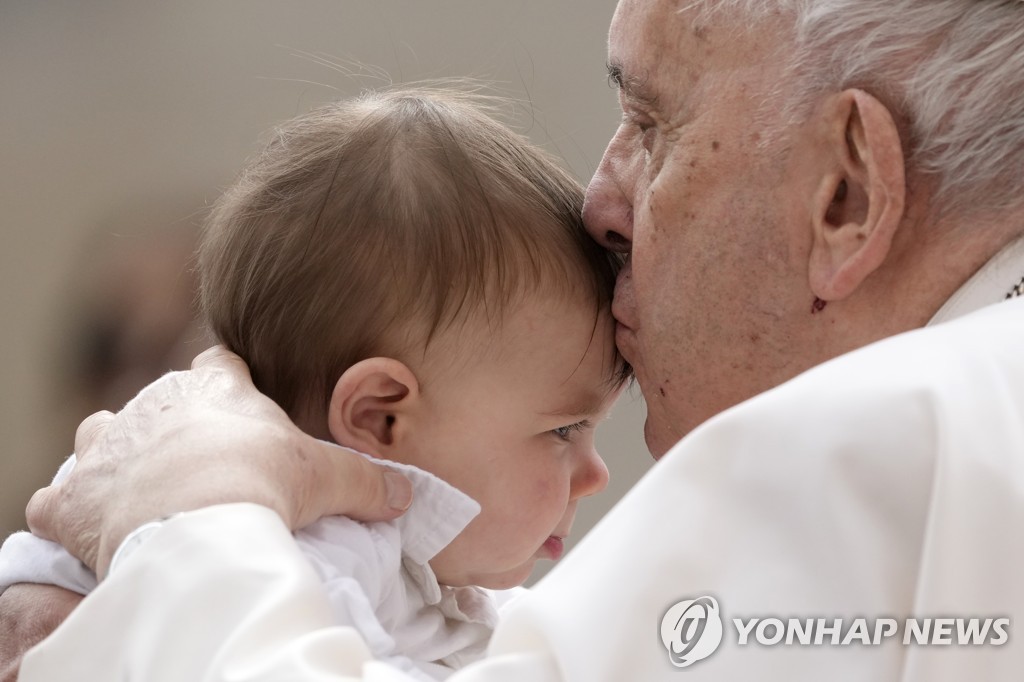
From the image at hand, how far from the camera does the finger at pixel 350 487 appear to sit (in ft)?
5.18

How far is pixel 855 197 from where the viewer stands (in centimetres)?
163

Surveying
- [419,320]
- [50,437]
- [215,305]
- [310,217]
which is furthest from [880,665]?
[50,437]

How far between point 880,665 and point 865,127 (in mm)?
746

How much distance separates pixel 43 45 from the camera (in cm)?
489

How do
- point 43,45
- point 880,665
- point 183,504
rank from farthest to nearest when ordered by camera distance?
point 43,45 < point 183,504 < point 880,665

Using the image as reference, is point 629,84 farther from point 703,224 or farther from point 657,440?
point 657,440

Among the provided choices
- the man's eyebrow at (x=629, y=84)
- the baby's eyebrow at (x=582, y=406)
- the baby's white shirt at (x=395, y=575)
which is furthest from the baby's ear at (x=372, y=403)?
the man's eyebrow at (x=629, y=84)

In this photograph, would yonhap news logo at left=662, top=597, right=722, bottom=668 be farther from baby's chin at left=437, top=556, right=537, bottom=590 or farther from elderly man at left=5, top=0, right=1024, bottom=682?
baby's chin at left=437, top=556, right=537, bottom=590

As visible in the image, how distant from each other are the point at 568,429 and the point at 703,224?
1.40ft

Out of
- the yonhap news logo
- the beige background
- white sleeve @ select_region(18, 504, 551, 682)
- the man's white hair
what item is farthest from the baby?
the beige background

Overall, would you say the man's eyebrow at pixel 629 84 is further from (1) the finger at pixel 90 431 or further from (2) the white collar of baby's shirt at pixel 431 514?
(1) the finger at pixel 90 431

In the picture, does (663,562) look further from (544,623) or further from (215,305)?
(215,305)

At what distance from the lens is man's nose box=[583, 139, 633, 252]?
191 centimetres

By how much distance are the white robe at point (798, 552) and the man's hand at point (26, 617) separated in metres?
0.47
